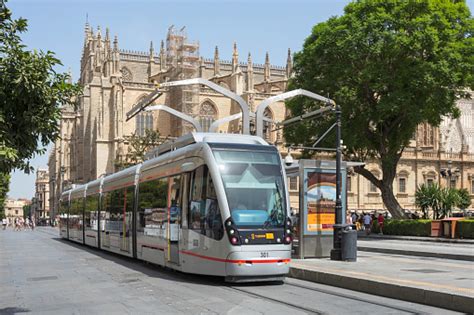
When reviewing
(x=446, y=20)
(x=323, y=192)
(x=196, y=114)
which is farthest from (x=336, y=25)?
(x=196, y=114)

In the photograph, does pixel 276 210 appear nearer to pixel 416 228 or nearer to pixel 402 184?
pixel 416 228

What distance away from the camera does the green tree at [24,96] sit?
7980mm

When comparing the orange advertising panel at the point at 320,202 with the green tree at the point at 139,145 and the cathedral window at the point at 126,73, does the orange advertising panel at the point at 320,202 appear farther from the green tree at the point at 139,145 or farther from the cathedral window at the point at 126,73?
the cathedral window at the point at 126,73

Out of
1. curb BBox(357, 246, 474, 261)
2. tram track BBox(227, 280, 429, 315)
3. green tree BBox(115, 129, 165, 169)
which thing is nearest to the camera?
tram track BBox(227, 280, 429, 315)

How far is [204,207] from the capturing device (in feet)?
41.5

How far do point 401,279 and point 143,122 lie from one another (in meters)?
57.8

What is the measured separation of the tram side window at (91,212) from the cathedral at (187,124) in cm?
3383

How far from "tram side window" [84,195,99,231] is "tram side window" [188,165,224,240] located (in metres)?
11.8

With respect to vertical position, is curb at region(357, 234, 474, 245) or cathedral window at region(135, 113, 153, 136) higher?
cathedral window at region(135, 113, 153, 136)

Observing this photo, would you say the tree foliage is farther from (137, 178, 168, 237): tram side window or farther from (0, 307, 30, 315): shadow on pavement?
(0, 307, 30, 315): shadow on pavement

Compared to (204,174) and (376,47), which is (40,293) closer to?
(204,174)

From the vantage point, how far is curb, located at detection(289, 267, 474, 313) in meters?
9.48

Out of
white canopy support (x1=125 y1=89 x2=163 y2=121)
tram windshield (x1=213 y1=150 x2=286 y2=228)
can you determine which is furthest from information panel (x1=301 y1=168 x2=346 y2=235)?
white canopy support (x1=125 y1=89 x2=163 y2=121)

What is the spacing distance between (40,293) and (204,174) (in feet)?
13.2
